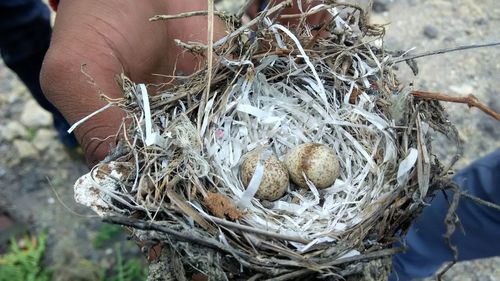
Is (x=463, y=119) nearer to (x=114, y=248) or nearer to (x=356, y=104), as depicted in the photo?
(x=356, y=104)

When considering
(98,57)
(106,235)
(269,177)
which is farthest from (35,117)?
(269,177)

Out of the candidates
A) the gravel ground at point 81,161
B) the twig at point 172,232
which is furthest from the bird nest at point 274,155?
the gravel ground at point 81,161

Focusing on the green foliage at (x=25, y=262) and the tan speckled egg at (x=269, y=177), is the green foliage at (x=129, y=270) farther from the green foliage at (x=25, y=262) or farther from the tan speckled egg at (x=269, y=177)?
the tan speckled egg at (x=269, y=177)

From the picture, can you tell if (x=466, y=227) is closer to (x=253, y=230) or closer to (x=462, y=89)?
(x=253, y=230)

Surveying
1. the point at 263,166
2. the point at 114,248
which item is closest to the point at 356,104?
the point at 263,166

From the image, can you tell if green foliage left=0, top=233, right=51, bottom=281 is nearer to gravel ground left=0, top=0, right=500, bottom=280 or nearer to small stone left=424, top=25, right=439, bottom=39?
gravel ground left=0, top=0, right=500, bottom=280

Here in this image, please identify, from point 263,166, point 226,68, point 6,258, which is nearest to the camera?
point 263,166
